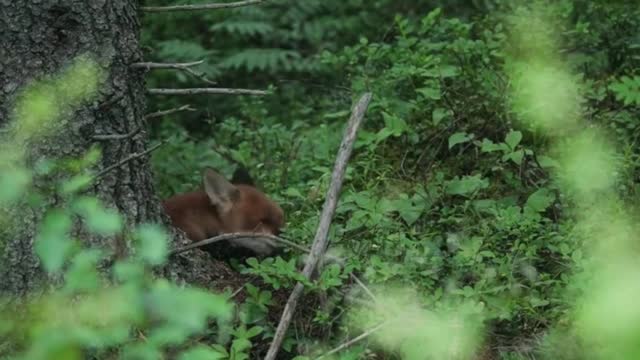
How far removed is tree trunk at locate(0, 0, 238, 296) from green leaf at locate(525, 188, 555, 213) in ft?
6.45

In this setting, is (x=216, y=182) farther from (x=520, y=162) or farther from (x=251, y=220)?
(x=520, y=162)

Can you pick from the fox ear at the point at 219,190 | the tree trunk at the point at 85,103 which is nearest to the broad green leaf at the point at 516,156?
the fox ear at the point at 219,190

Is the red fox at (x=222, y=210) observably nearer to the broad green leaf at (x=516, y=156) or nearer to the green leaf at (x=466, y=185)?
the green leaf at (x=466, y=185)

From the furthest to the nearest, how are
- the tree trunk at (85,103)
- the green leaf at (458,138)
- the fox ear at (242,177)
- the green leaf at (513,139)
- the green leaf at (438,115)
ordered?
the fox ear at (242,177), the green leaf at (438,115), the green leaf at (458,138), the green leaf at (513,139), the tree trunk at (85,103)

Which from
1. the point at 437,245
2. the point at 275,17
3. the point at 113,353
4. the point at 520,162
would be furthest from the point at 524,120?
the point at 275,17

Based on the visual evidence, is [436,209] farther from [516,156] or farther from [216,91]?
[216,91]

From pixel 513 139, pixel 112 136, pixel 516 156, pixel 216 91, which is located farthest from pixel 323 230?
pixel 513 139

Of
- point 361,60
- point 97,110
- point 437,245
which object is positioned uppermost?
point 97,110

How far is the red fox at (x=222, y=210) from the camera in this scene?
6426 millimetres

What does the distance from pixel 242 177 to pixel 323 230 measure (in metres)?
2.43

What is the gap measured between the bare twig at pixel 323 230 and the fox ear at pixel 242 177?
201 cm

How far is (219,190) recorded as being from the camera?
6.65m

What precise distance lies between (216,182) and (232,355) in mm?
2639

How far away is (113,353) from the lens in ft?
13.5
